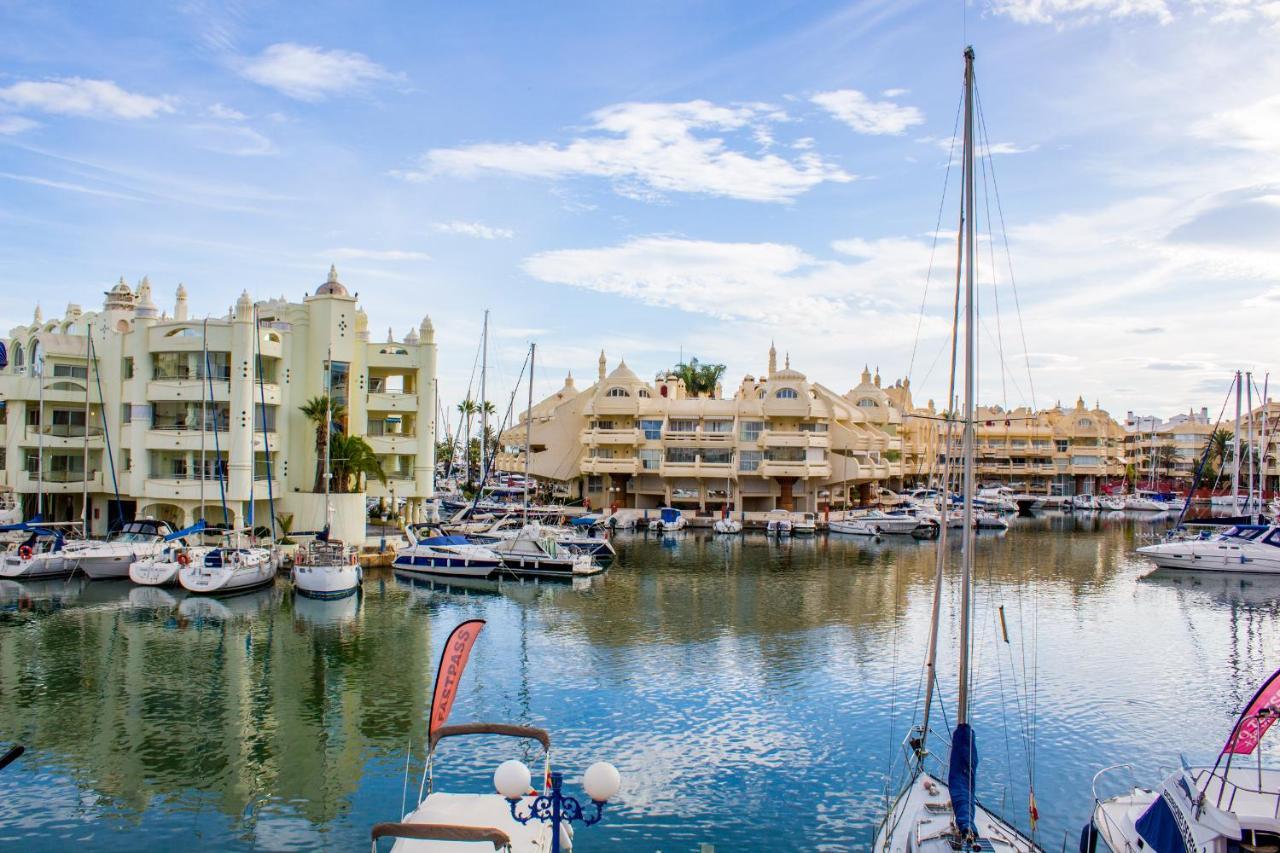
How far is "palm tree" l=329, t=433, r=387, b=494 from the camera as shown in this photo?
179 ft

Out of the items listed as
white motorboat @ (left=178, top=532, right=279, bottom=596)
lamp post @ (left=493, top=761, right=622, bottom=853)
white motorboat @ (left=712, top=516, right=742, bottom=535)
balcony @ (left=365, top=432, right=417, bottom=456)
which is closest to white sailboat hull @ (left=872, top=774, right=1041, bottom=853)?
lamp post @ (left=493, top=761, right=622, bottom=853)

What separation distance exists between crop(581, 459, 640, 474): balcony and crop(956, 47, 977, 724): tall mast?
230ft

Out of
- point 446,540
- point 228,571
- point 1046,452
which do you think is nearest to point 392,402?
point 446,540

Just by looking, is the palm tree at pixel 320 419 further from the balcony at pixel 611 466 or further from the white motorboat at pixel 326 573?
the balcony at pixel 611 466

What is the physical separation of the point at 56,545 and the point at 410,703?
3178 cm

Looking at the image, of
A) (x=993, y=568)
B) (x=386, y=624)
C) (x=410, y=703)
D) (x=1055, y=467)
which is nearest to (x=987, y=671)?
(x=410, y=703)

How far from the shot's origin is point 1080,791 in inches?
850

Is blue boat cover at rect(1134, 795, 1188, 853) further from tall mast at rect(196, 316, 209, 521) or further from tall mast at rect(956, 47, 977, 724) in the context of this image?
tall mast at rect(196, 316, 209, 521)

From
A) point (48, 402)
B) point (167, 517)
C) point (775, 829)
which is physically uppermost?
point (48, 402)

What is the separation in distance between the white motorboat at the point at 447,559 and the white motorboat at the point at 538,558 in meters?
0.95

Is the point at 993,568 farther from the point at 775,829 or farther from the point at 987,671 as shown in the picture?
the point at 775,829

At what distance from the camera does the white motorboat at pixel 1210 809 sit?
14359 mm

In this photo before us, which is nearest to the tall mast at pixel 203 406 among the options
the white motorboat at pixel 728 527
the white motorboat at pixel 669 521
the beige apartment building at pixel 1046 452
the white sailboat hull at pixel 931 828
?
the white motorboat at pixel 669 521

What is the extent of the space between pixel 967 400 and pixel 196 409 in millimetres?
47157
